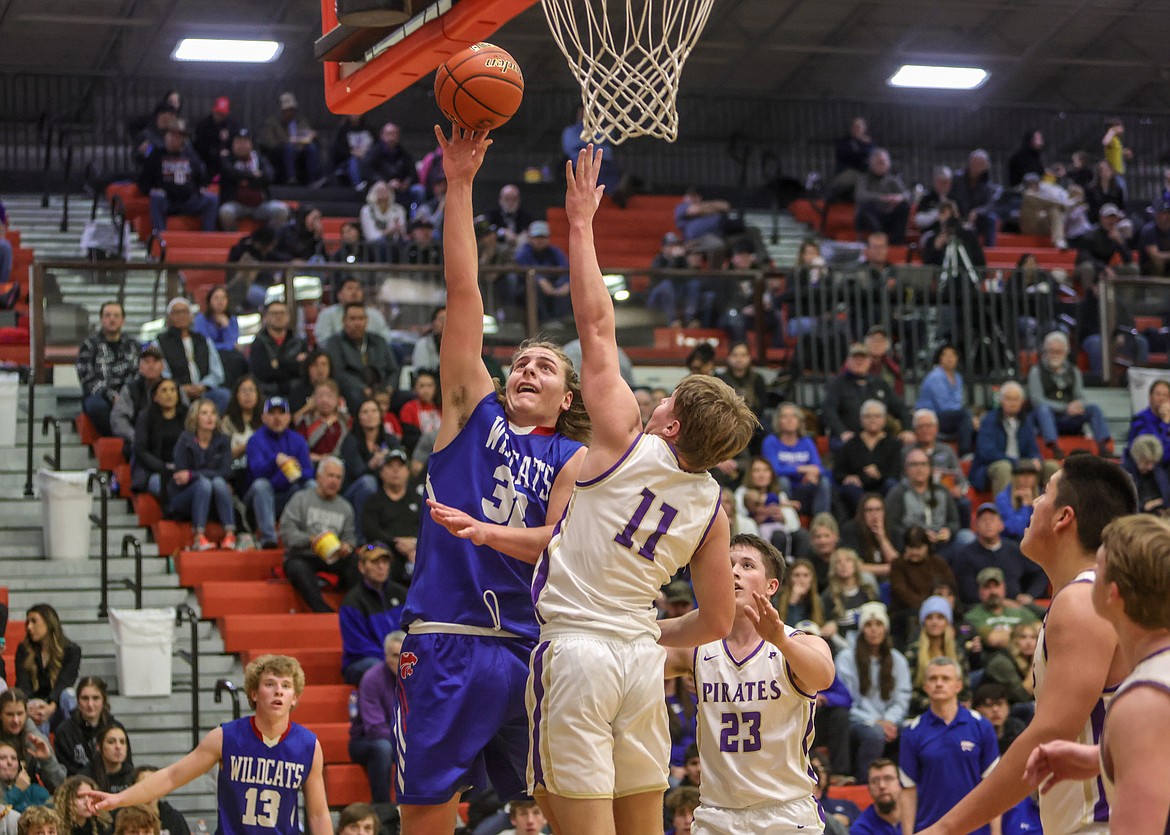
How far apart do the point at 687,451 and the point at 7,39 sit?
19.2 m

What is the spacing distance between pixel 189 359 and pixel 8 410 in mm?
1651

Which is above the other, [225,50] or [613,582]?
[225,50]

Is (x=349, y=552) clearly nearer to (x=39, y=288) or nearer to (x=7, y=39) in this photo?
(x=39, y=288)

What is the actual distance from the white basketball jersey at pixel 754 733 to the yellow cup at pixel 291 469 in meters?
7.85

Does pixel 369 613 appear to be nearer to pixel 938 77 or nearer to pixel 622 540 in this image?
pixel 622 540

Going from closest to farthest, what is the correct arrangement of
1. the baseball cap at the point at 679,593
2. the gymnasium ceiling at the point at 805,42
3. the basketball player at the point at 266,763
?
1. the basketball player at the point at 266,763
2. the baseball cap at the point at 679,593
3. the gymnasium ceiling at the point at 805,42

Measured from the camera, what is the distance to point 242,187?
1984cm

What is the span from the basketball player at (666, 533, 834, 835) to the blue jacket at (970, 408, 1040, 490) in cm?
1008

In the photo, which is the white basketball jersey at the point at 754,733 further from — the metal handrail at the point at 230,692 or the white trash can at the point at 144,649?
the white trash can at the point at 144,649

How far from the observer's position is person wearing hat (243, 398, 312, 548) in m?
13.2

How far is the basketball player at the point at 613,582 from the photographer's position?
A: 492cm

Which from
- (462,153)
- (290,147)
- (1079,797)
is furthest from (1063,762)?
(290,147)

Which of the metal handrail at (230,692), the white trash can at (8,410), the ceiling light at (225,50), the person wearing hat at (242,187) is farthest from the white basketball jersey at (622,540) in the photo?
the ceiling light at (225,50)

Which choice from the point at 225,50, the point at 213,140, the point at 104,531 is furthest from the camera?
the point at 225,50
